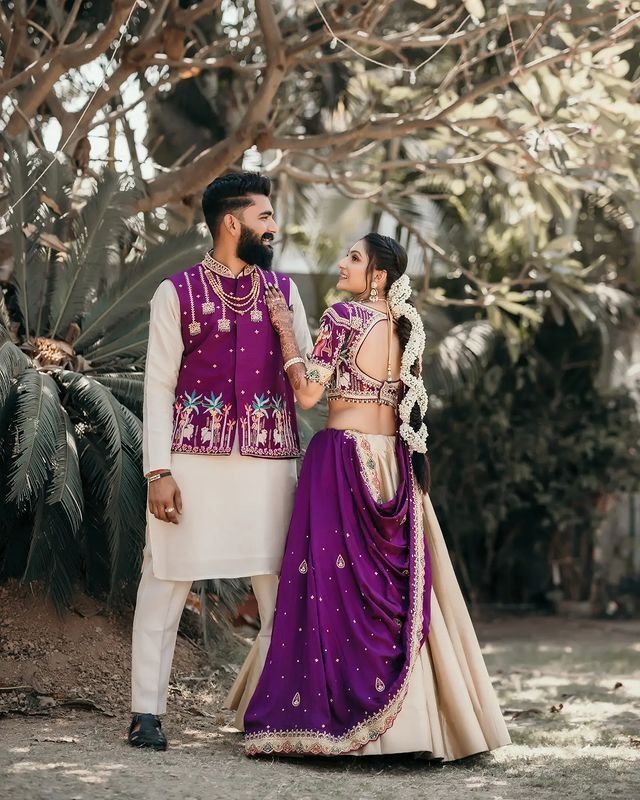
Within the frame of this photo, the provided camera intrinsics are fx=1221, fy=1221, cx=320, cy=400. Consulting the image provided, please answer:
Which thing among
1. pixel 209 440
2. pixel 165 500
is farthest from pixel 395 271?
pixel 165 500

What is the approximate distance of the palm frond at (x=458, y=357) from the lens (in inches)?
410

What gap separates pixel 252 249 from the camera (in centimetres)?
472

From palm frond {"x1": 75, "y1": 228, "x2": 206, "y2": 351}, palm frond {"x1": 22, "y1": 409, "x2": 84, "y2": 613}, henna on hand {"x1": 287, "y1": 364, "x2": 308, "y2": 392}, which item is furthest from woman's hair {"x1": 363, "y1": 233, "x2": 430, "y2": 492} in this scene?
palm frond {"x1": 75, "y1": 228, "x2": 206, "y2": 351}

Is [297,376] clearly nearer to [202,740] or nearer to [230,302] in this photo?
[230,302]

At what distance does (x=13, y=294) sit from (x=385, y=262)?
2.60m

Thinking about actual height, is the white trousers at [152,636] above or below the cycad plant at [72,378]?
below

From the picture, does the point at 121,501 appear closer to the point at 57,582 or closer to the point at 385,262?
the point at 57,582

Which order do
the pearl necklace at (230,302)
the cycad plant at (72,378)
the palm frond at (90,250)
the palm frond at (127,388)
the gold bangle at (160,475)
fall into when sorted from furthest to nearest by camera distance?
the palm frond at (90,250) < the palm frond at (127,388) < the cycad plant at (72,378) < the pearl necklace at (230,302) < the gold bangle at (160,475)

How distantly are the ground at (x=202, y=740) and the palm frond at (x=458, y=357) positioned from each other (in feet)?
10.9

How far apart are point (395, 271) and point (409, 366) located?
1.29ft

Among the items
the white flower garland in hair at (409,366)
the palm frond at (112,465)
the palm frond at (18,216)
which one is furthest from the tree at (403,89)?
the white flower garland in hair at (409,366)

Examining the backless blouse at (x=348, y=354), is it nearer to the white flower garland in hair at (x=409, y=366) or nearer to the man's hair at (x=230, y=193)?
the white flower garland in hair at (x=409, y=366)

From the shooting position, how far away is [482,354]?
10.6 m

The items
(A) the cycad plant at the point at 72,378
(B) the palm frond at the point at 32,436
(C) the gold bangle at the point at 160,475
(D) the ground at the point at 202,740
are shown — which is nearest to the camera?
(D) the ground at the point at 202,740
